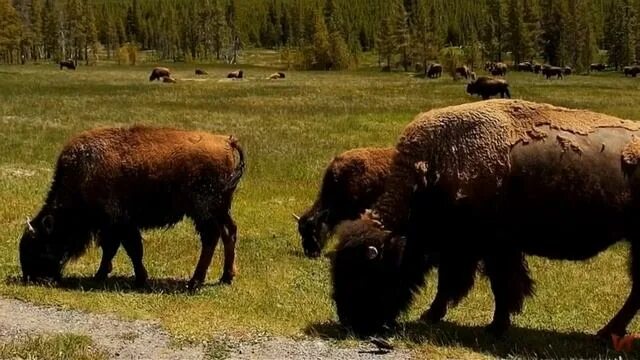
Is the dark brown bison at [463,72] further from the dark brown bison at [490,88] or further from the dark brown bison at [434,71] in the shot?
the dark brown bison at [490,88]

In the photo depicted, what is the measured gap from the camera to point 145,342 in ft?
29.6

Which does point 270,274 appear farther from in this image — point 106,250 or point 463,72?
point 463,72

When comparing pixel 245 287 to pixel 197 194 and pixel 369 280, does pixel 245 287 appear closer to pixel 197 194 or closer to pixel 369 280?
pixel 197 194

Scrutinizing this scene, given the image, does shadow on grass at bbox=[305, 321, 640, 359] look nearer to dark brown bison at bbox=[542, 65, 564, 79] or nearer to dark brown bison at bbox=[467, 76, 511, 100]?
dark brown bison at bbox=[467, 76, 511, 100]

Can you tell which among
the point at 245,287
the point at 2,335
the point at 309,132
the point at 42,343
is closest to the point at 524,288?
the point at 245,287

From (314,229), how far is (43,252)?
453cm

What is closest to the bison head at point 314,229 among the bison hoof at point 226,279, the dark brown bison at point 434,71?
the bison hoof at point 226,279

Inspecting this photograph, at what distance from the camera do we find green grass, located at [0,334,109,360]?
813 cm

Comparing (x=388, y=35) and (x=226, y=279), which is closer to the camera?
(x=226, y=279)

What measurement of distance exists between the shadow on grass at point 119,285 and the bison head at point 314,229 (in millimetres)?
2166

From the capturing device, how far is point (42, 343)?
8.52m

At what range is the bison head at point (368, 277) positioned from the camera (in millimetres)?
8789

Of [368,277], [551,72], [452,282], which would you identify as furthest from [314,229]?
[551,72]

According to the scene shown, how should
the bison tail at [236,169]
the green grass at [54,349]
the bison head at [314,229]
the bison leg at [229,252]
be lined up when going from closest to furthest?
the green grass at [54,349]
the bison tail at [236,169]
the bison leg at [229,252]
the bison head at [314,229]
